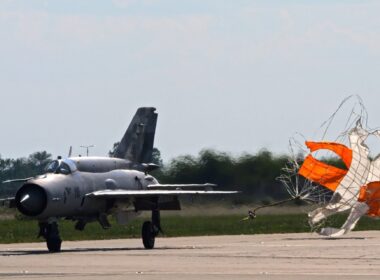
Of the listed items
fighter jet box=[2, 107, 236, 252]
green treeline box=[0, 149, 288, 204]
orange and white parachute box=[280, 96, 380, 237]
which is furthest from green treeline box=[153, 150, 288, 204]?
orange and white parachute box=[280, 96, 380, 237]

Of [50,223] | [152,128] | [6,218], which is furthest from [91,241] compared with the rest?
[6,218]

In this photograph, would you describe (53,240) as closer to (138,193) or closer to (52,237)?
(52,237)

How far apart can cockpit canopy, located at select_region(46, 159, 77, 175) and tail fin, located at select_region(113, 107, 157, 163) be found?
168 inches

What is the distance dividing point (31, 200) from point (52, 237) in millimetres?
1440

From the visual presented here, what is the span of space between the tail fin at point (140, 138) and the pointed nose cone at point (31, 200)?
6.21m

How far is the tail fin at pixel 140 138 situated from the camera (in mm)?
40562

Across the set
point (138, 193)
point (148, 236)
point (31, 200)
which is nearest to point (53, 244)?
point (31, 200)

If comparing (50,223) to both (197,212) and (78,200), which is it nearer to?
(78,200)

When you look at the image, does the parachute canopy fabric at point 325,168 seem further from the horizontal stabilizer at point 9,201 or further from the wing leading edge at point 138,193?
the horizontal stabilizer at point 9,201

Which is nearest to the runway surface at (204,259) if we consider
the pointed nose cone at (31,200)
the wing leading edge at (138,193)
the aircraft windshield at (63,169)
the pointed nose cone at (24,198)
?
the pointed nose cone at (31,200)

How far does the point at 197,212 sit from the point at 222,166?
6.82 ft

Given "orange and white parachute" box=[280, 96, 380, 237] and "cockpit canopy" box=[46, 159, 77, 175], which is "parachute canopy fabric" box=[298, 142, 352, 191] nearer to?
"orange and white parachute" box=[280, 96, 380, 237]

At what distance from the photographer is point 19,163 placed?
83.0 metres

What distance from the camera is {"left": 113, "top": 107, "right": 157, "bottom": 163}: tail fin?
133 feet
